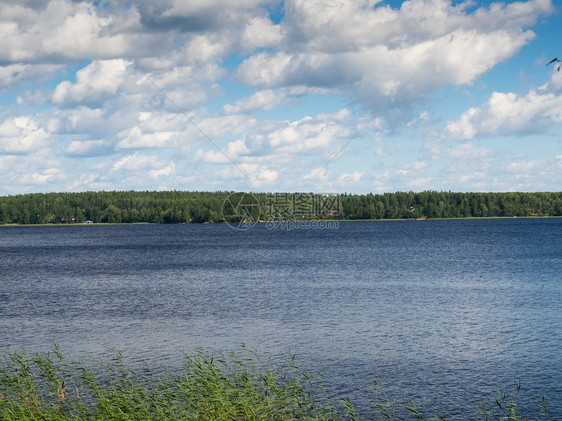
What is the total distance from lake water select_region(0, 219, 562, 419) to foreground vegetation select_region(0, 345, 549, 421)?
4.52 feet

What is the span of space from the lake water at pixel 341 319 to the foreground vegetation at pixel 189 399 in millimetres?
1378

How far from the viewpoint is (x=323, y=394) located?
25.0 metres

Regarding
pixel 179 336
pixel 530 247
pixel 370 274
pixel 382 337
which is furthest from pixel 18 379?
pixel 530 247

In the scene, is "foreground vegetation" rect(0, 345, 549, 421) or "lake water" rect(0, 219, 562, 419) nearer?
"foreground vegetation" rect(0, 345, 549, 421)

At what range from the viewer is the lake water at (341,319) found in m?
27.8

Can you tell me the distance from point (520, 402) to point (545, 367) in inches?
218

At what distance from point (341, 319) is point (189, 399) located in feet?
70.6

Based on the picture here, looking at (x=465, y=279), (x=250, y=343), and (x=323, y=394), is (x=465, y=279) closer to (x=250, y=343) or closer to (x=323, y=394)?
(x=250, y=343)

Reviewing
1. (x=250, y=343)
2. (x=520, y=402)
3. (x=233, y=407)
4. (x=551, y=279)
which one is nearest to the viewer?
(x=233, y=407)

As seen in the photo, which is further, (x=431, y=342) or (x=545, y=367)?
(x=431, y=342)

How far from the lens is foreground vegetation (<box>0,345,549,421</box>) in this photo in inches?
789

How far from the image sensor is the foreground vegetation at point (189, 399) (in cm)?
2003

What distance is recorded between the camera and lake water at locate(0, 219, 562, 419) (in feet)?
91.1

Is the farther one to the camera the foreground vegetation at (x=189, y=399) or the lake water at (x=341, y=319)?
the lake water at (x=341, y=319)
